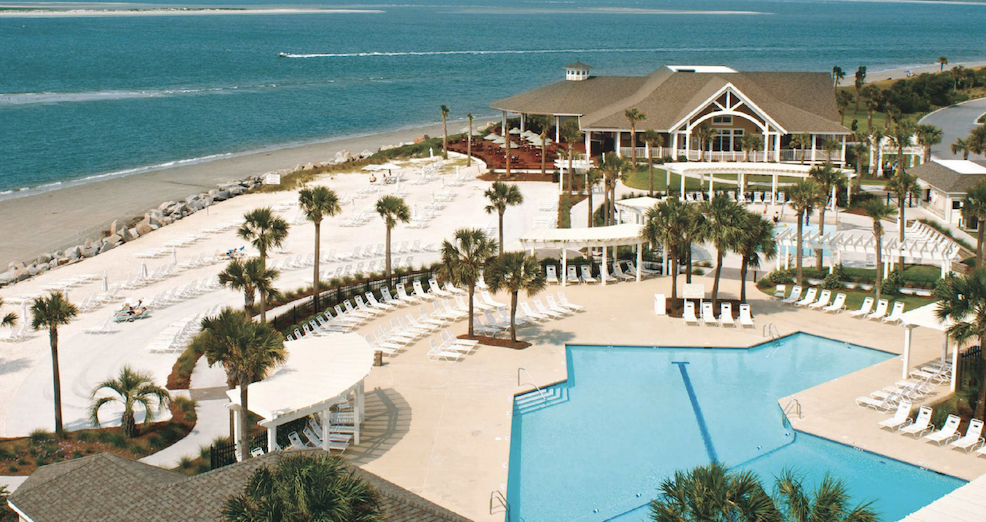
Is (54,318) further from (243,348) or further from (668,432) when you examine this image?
(668,432)

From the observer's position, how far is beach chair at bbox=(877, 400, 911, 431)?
24.0 meters

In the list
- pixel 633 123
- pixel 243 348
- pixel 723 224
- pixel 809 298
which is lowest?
pixel 809 298

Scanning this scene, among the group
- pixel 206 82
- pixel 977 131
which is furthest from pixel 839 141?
pixel 206 82

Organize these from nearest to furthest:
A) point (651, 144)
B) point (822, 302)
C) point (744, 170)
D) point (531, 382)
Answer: point (531, 382) < point (822, 302) < point (744, 170) < point (651, 144)

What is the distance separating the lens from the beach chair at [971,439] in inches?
902

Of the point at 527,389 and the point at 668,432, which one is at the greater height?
the point at 527,389

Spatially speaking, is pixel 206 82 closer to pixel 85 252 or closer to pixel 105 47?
pixel 105 47

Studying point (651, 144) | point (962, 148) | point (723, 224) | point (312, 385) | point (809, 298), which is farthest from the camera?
point (962, 148)

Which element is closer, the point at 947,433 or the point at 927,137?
the point at 947,433

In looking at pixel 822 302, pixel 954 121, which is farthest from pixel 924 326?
pixel 954 121

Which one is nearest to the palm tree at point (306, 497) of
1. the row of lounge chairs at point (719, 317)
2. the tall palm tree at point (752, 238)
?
the row of lounge chairs at point (719, 317)

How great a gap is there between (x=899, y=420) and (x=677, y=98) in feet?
137

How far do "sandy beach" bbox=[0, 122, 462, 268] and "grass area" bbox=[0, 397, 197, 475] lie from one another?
885 inches

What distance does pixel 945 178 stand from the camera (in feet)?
152
